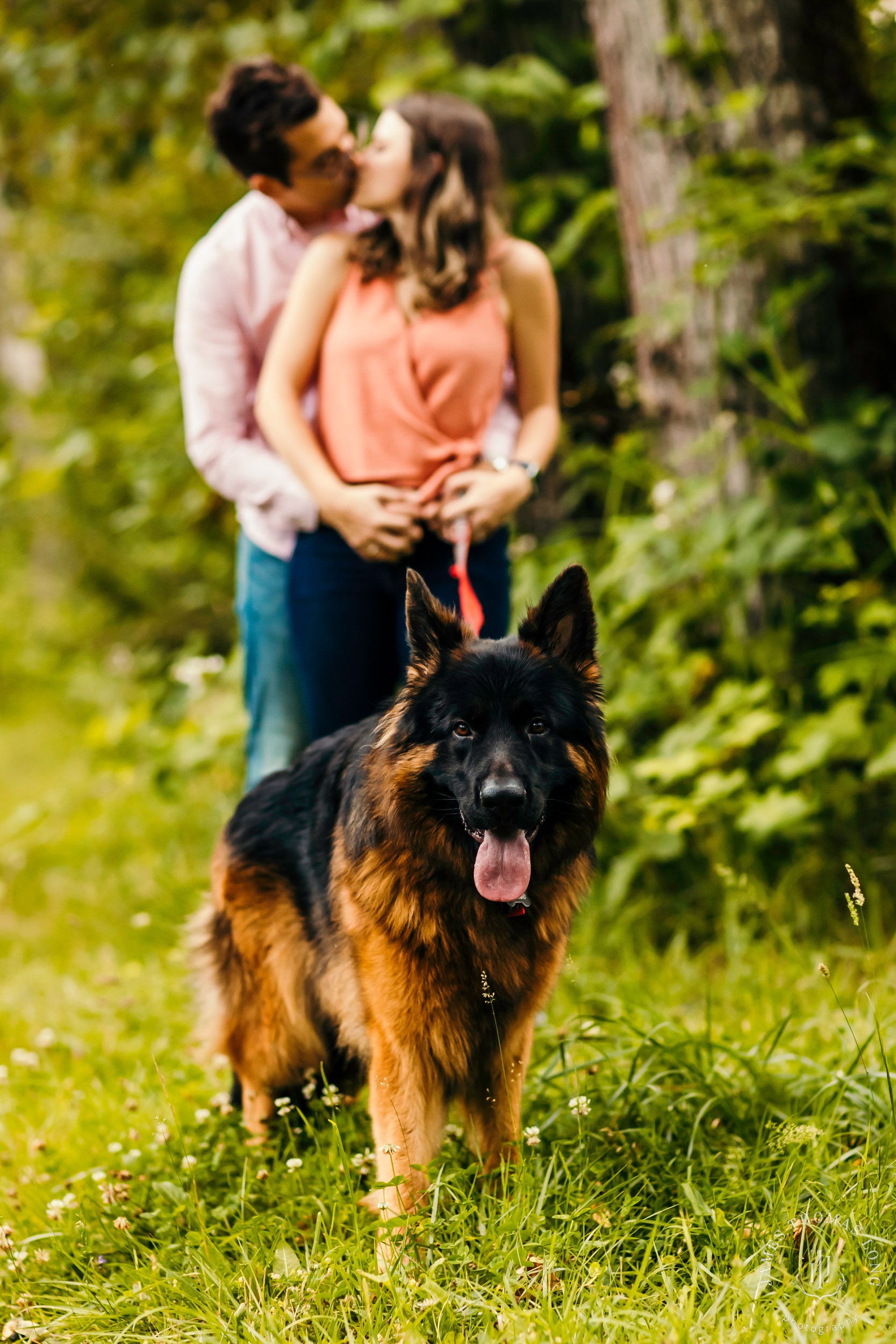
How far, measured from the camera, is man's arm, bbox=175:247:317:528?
2.88m

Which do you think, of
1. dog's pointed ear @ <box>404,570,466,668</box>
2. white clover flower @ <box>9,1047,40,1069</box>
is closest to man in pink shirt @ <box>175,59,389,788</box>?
dog's pointed ear @ <box>404,570,466,668</box>

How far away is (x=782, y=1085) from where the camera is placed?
242 centimetres

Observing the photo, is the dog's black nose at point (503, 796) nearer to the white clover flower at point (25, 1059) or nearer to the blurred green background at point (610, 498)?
the blurred green background at point (610, 498)

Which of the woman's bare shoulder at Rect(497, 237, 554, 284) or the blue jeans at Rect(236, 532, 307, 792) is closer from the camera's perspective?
the woman's bare shoulder at Rect(497, 237, 554, 284)

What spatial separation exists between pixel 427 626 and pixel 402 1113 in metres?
0.99

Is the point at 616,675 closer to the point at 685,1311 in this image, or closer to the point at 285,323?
the point at 285,323

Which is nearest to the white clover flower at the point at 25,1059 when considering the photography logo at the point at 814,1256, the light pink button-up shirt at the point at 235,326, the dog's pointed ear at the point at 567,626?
the light pink button-up shirt at the point at 235,326

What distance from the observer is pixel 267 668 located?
2969 millimetres

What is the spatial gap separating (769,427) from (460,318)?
150 centimetres

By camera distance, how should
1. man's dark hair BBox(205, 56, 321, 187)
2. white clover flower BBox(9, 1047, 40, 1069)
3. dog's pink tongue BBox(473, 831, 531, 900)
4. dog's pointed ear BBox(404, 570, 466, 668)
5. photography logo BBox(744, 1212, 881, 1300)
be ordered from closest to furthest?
photography logo BBox(744, 1212, 881, 1300), dog's pink tongue BBox(473, 831, 531, 900), dog's pointed ear BBox(404, 570, 466, 668), man's dark hair BBox(205, 56, 321, 187), white clover flower BBox(9, 1047, 40, 1069)

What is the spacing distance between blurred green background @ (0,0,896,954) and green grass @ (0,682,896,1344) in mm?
432

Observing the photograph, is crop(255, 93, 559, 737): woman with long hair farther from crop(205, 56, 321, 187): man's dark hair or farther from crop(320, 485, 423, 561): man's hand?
crop(205, 56, 321, 187): man's dark hair

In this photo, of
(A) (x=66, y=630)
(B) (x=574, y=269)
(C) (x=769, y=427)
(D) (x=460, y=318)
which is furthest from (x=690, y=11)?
(A) (x=66, y=630)

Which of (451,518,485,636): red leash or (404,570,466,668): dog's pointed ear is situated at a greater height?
(404,570,466,668): dog's pointed ear
